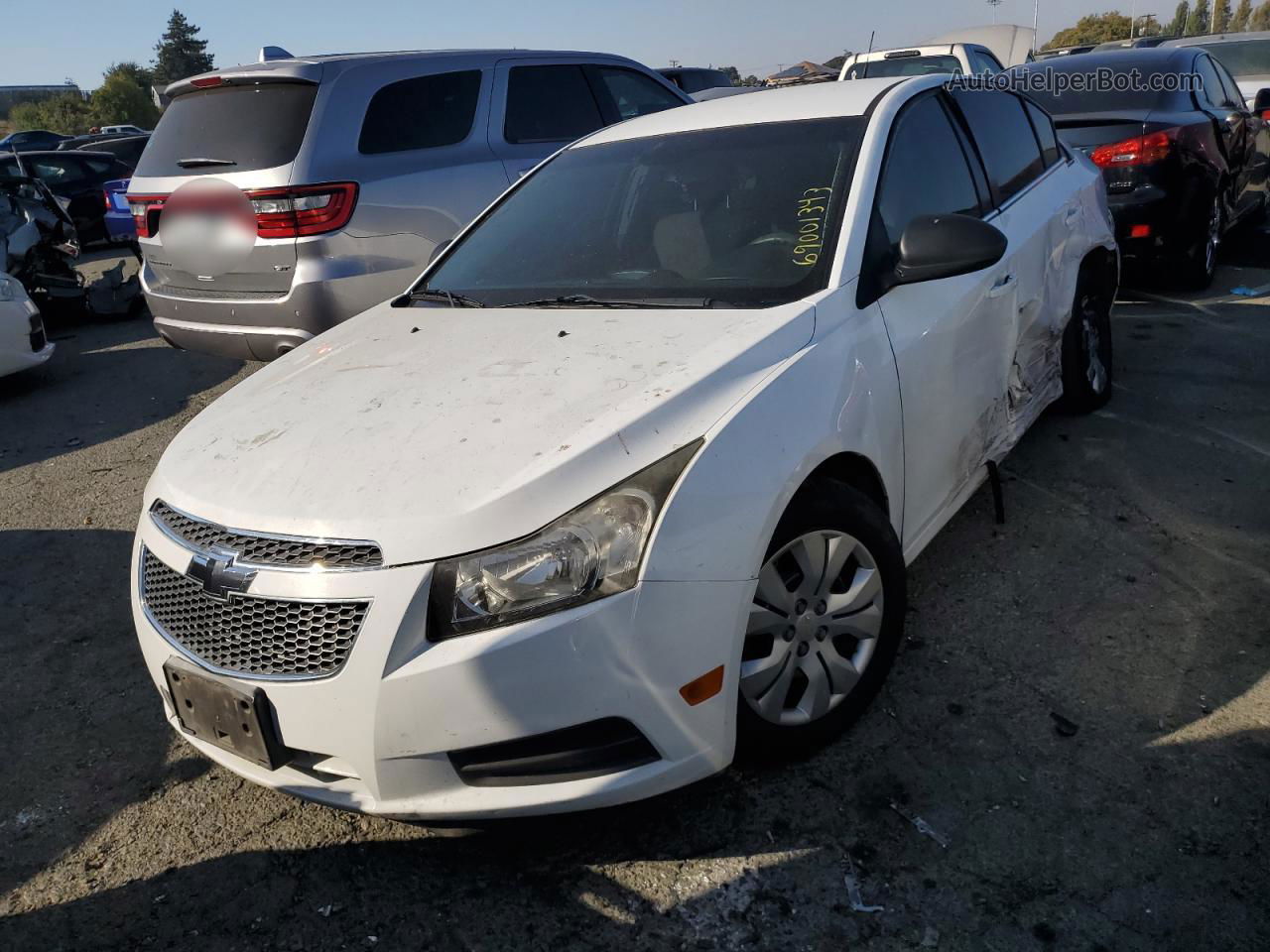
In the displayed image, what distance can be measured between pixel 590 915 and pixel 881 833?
70 cm

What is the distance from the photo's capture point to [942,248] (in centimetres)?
278

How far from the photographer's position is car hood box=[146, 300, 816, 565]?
206 centimetres

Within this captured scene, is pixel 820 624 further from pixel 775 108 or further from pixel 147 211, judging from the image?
pixel 147 211

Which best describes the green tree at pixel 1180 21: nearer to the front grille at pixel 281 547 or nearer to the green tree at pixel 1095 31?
the green tree at pixel 1095 31

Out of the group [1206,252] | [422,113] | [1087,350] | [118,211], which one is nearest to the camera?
[1087,350]

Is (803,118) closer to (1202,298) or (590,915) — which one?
(590,915)

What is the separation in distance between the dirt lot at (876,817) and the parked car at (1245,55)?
1121cm

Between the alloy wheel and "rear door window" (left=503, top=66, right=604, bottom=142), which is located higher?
"rear door window" (left=503, top=66, right=604, bottom=142)

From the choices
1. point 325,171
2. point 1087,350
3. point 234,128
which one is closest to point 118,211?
point 234,128

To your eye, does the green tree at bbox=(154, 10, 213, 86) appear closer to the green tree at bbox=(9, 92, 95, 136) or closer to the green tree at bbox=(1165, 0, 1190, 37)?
the green tree at bbox=(9, 92, 95, 136)

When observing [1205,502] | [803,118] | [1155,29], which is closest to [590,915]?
[803,118]

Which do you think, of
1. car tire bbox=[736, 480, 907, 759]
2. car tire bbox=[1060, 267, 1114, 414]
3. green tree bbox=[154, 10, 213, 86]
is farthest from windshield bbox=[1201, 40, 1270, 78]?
green tree bbox=[154, 10, 213, 86]

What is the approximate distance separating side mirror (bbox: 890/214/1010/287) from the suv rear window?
3.38 meters

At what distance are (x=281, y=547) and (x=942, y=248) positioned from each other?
1894 millimetres
